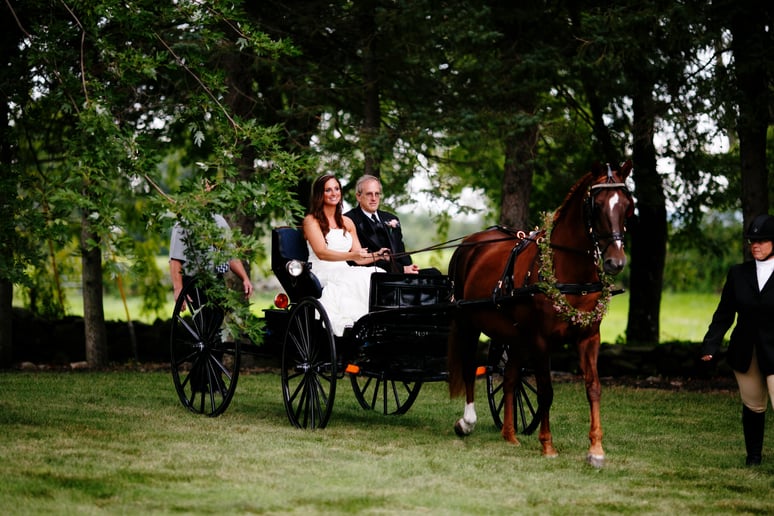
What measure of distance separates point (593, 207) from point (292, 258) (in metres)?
3.06

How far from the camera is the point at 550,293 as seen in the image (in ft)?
25.6

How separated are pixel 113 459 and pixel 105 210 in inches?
67.2

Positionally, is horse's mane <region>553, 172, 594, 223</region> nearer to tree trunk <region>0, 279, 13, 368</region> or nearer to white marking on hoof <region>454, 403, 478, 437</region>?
white marking on hoof <region>454, 403, 478, 437</region>

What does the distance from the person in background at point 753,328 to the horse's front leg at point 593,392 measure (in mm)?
796

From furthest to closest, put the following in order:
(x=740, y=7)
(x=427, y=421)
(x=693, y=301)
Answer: (x=693, y=301), (x=740, y=7), (x=427, y=421)

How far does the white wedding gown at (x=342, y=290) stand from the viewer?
29.9 feet

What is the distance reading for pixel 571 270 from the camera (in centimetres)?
787

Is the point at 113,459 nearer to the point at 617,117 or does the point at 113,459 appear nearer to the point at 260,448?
the point at 260,448

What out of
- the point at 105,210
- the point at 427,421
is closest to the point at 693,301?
the point at 427,421

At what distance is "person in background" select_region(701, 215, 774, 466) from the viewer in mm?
7762

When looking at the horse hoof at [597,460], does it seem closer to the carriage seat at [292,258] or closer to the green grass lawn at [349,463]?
the green grass lawn at [349,463]

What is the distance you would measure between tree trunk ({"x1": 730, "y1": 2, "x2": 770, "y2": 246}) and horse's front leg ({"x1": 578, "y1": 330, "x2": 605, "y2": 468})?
19.1 ft

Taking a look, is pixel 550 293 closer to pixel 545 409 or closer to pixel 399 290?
pixel 545 409

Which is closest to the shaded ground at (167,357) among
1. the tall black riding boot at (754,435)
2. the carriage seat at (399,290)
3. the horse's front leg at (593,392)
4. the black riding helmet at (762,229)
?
the carriage seat at (399,290)
